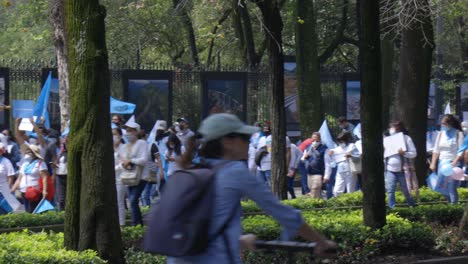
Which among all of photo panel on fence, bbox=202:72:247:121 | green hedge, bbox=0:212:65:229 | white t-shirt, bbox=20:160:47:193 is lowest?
green hedge, bbox=0:212:65:229

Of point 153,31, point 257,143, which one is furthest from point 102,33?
point 153,31

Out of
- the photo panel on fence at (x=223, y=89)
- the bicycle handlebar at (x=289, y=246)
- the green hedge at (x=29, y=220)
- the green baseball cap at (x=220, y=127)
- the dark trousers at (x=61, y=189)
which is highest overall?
the photo panel on fence at (x=223, y=89)

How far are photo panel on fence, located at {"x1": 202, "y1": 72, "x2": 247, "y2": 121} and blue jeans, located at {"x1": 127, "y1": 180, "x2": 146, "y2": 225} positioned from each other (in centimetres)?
1256

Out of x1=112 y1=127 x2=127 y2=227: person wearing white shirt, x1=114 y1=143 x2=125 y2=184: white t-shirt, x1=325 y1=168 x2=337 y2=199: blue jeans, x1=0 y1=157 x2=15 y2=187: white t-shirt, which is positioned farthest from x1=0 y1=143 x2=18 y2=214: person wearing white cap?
x1=325 y1=168 x2=337 y2=199: blue jeans

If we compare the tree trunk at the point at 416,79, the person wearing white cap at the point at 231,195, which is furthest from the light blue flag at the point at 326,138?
the person wearing white cap at the point at 231,195

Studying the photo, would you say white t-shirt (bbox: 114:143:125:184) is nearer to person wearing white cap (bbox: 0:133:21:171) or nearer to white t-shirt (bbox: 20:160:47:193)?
white t-shirt (bbox: 20:160:47:193)

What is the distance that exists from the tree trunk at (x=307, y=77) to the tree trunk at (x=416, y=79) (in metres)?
9.39

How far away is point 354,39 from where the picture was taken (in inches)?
1448

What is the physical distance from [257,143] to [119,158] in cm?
739

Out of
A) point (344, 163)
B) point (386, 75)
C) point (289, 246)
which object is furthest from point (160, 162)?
point (386, 75)

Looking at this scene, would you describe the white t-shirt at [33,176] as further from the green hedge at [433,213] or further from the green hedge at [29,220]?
the green hedge at [433,213]

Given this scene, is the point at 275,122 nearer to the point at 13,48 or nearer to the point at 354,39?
the point at 354,39

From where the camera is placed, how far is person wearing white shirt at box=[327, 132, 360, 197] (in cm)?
1773

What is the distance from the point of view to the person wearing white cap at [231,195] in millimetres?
4523
